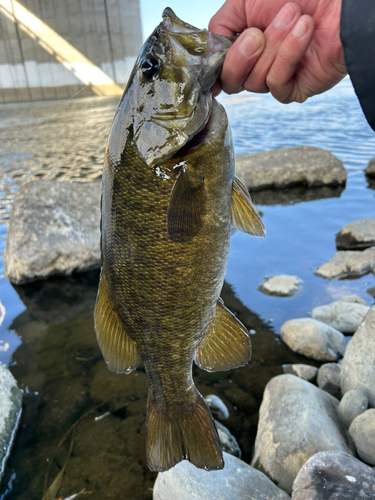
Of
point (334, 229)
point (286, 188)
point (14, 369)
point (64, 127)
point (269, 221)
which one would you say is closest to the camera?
point (14, 369)

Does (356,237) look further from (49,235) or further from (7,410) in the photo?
(7,410)

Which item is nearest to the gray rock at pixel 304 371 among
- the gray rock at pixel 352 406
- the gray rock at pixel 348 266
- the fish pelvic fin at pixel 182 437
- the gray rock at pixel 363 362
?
the gray rock at pixel 363 362

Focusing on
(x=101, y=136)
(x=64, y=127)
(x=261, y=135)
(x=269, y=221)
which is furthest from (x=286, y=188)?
(x=64, y=127)

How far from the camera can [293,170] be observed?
10.7 metres

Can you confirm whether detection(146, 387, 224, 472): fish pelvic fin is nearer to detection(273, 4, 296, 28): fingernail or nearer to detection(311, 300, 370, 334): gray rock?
detection(273, 4, 296, 28): fingernail

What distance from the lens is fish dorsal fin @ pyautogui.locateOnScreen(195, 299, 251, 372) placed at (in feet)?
7.42

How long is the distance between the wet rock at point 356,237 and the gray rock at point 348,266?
0.71m

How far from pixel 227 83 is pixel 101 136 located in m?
17.7

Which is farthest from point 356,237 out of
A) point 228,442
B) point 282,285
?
point 228,442

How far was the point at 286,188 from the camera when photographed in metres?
10.5

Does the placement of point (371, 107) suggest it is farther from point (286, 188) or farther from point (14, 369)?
point (286, 188)

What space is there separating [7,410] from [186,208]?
2958 mm

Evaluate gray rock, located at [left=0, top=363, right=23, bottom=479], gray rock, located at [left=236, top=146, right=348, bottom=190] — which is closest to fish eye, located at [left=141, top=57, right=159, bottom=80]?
gray rock, located at [left=0, top=363, right=23, bottom=479]

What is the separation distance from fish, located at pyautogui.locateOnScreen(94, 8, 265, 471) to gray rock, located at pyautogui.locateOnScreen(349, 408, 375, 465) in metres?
1.40
